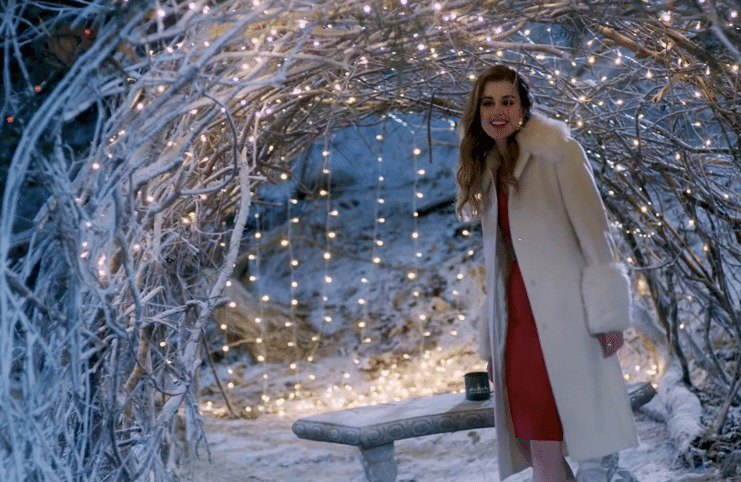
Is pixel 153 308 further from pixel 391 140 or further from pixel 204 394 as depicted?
pixel 391 140

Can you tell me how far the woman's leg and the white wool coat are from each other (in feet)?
0.15

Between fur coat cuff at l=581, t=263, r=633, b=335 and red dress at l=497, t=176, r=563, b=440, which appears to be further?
red dress at l=497, t=176, r=563, b=440

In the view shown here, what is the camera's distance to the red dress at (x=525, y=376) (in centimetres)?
215

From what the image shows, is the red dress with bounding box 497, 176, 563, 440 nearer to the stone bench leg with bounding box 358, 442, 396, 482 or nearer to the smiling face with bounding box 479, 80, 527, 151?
the smiling face with bounding box 479, 80, 527, 151

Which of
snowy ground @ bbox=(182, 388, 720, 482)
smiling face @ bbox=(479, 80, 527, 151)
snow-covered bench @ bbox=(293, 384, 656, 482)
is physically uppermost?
smiling face @ bbox=(479, 80, 527, 151)

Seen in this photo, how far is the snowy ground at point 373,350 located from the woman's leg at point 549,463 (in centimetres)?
116

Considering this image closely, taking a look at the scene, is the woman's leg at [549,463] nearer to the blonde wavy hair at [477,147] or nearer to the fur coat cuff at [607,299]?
the fur coat cuff at [607,299]

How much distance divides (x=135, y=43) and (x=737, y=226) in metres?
2.38

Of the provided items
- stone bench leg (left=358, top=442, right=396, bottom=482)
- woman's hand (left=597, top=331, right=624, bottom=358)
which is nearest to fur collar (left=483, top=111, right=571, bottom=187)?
woman's hand (left=597, top=331, right=624, bottom=358)

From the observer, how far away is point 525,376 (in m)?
2.18

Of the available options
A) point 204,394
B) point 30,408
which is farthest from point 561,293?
point 204,394

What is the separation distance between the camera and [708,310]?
3443mm

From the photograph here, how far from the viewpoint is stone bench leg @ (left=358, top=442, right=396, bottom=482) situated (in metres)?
2.97

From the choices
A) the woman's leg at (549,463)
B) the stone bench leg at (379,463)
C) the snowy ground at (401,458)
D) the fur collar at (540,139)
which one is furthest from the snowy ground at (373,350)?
the fur collar at (540,139)
